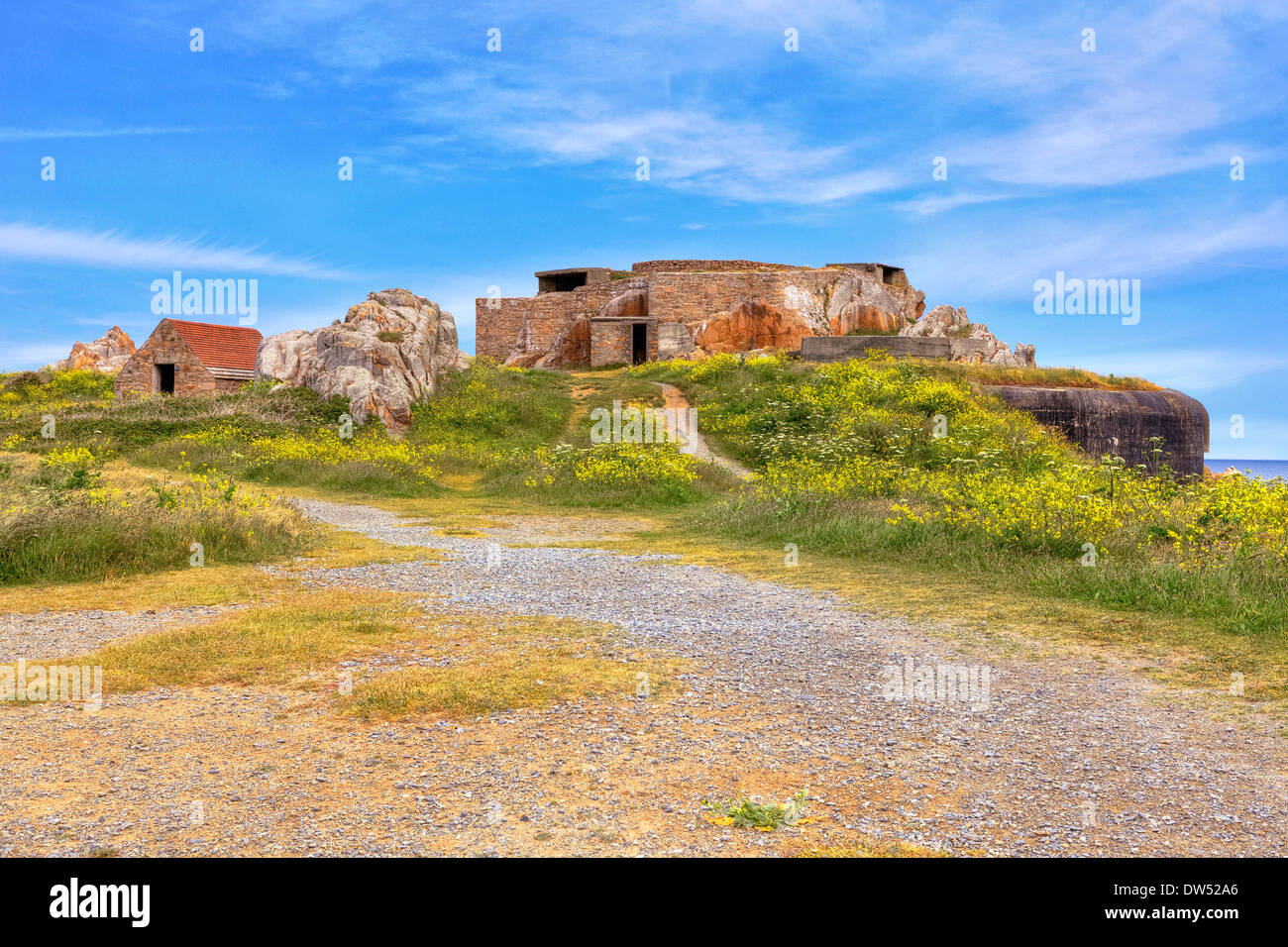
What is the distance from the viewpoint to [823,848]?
3.63 metres

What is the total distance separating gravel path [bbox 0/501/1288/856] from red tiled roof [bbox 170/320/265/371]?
115ft

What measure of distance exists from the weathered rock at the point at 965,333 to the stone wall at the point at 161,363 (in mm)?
27765

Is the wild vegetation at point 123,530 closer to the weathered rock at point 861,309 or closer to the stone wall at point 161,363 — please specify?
the stone wall at point 161,363

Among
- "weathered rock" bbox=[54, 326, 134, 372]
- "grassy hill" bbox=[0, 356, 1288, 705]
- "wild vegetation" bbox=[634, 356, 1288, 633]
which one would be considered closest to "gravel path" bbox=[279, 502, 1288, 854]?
"wild vegetation" bbox=[634, 356, 1288, 633]

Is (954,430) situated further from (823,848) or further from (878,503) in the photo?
(823,848)

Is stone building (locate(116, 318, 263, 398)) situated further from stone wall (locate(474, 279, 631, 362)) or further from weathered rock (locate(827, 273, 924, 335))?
weathered rock (locate(827, 273, 924, 335))

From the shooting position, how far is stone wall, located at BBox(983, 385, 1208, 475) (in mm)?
24875

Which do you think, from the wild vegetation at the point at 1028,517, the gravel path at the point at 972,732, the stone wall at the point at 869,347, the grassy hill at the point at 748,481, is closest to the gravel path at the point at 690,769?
the gravel path at the point at 972,732

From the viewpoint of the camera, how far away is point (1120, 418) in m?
25.1

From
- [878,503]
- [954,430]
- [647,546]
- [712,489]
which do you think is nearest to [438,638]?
[647,546]

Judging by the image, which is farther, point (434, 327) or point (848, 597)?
point (434, 327)

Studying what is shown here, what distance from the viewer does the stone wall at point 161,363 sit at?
116 ft
